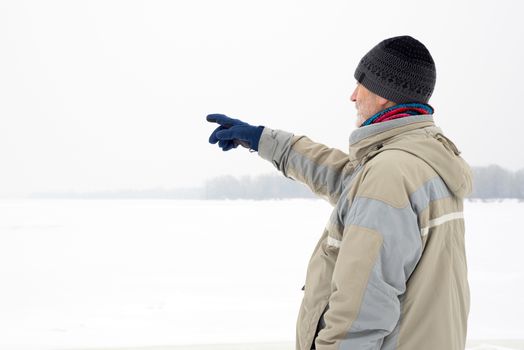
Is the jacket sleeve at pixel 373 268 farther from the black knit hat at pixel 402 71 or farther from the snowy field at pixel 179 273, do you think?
the snowy field at pixel 179 273

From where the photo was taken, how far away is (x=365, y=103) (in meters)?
0.99

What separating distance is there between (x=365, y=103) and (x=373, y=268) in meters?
0.34

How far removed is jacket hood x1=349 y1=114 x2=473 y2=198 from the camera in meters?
0.86

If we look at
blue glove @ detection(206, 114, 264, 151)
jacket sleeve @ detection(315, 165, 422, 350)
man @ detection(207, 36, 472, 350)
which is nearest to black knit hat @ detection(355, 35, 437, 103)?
man @ detection(207, 36, 472, 350)

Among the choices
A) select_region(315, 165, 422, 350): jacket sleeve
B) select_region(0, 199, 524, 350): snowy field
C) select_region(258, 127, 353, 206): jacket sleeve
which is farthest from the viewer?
select_region(0, 199, 524, 350): snowy field

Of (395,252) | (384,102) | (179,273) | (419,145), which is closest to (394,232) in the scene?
(395,252)

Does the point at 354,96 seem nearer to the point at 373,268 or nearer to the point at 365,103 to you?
the point at 365,103

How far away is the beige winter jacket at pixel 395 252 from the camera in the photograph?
0.80 meters

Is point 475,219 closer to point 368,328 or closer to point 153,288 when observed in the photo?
point 153,288

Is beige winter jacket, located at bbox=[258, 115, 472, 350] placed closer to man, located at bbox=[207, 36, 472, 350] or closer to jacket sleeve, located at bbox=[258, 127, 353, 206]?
man, located at bbox=[207, 36, 472, 350]

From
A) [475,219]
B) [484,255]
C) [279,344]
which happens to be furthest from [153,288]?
[475,219]

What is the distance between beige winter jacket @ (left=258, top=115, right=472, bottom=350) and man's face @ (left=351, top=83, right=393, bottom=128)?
63 millimetres

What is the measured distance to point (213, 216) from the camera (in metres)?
5.90

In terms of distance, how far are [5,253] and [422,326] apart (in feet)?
15.6
